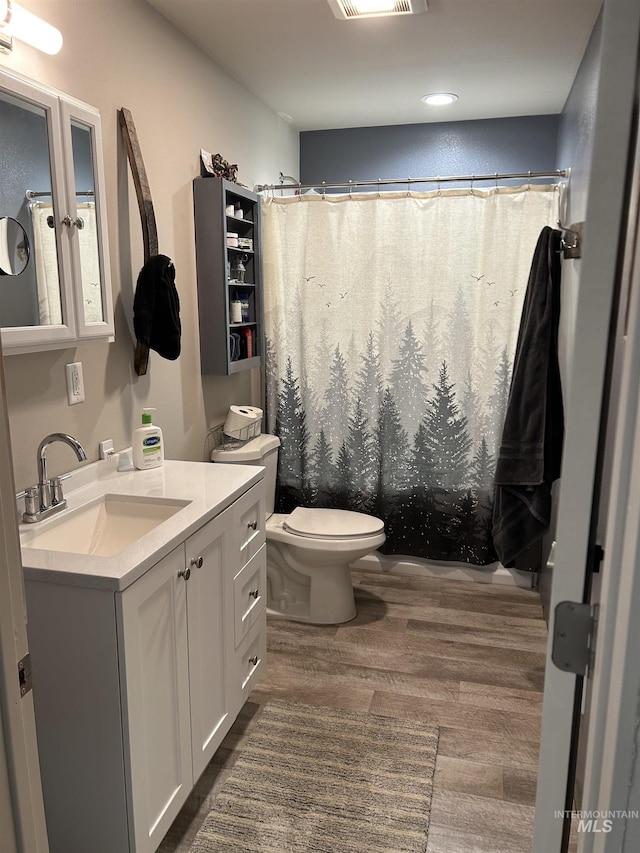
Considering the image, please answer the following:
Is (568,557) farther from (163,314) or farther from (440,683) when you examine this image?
(440,683)

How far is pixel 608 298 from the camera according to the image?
30.4 inches

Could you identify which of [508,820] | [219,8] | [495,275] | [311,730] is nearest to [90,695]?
[311,730]

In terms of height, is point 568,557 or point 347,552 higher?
point 568,557

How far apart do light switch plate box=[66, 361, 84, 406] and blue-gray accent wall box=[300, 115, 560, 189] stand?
8.33 feet

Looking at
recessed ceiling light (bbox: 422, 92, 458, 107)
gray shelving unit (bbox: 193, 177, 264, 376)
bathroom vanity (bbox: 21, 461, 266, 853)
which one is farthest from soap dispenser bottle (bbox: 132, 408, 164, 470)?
recessed ceiling light (bbox: 422, 92, 458, 107)

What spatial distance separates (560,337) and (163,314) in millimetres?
1673

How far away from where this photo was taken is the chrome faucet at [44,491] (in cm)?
174

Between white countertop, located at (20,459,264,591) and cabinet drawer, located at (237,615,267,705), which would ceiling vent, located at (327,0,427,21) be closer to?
white countertop, located at (20,459,264,591)

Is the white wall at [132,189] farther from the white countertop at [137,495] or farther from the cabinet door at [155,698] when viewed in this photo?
the cabinet door at [155,698]

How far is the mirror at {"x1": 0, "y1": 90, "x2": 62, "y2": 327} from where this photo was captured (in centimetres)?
160

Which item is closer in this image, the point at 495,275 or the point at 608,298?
the point at 608,298

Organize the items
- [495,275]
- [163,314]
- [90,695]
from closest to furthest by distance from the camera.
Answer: [90,695], [163,314], [495,275]

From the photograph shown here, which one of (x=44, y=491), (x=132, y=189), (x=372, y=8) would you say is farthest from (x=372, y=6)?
(x=44, y=491)

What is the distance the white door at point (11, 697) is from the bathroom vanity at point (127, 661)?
463mm
